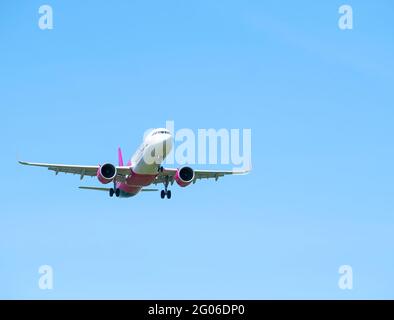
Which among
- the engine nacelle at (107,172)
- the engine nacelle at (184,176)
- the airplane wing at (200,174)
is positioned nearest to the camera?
the engine nacelle at (107,172)

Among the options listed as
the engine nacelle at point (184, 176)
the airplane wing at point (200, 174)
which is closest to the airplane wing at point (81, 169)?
the airplane wing at point (200, 174)

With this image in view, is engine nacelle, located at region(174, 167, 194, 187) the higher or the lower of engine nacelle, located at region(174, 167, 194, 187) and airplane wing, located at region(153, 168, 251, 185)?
the lower

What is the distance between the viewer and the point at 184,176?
307 feet

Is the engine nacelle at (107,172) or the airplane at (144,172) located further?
the engine nacelle at (107,172)

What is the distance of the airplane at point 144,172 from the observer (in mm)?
86875

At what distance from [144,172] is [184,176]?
16.5 ft

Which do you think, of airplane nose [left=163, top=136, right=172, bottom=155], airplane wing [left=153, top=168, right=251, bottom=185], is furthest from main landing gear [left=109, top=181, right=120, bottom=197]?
airplane nose [left=163, top=136, right=172, bottom=155]

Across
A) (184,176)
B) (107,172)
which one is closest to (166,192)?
(184,176)

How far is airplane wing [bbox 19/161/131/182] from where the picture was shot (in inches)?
3659

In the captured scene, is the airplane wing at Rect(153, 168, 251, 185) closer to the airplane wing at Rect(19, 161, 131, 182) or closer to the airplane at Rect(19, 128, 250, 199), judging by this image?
the airplane at Rect(19, 128, 250, 199)

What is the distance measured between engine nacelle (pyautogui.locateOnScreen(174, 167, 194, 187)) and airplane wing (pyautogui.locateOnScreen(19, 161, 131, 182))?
5.05 m

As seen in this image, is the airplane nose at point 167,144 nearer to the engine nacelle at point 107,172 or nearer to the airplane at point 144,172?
the airplane at point 144,172
